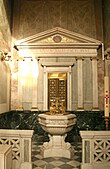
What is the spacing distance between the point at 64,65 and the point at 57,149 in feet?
11.0

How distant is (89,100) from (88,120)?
0.83m

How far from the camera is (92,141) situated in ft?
14.7

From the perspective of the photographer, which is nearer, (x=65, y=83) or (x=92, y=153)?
(x=92, y=153)

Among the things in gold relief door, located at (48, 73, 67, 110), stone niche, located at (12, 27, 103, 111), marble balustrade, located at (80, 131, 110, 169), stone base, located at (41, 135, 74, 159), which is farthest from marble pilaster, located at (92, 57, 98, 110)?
marble balustrade, located at (80, 131, 110, 169)

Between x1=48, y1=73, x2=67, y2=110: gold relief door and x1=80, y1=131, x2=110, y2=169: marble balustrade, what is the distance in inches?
146

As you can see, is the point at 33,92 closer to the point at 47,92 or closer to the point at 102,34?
the point at 47,92

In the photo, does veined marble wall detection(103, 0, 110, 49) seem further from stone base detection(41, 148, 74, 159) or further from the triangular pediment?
stone base detection(41, 148, 74, 159)

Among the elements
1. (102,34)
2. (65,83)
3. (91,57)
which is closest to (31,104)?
(65,83)

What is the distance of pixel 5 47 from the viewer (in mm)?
7363

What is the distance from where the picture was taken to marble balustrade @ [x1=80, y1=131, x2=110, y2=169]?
14.6ft

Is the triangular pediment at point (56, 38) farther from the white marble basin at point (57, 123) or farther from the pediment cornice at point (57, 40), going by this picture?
the white marble basin at point (57, 123)

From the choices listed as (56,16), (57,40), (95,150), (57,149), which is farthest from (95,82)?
(95,150)

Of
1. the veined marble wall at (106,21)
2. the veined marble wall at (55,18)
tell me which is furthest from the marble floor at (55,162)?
the veined marble wall at (106,21)

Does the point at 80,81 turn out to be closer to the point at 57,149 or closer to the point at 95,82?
the point at 95,82
